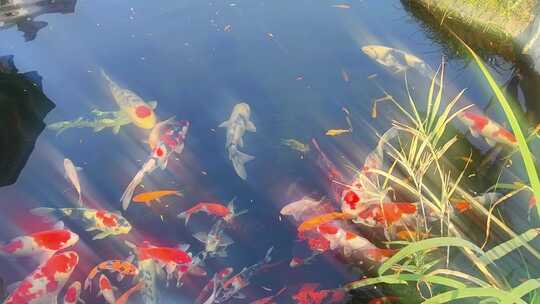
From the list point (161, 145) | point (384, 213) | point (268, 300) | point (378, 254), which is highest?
point (161, 145)

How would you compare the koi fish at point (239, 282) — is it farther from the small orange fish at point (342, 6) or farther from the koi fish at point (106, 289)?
the small orange fish at point (342, 6)

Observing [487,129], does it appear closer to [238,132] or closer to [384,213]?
[384,213]

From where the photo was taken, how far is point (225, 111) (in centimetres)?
301

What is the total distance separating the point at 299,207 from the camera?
250cm

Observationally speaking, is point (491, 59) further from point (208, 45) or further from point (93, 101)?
point (93, 101)

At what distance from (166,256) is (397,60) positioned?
201 cm

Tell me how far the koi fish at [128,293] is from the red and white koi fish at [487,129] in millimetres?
2008

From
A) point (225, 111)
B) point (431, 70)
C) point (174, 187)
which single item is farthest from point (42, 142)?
point (431, 70)

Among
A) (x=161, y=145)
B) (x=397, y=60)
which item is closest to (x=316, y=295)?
(x=161, y=145)

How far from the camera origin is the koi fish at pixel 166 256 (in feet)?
7.47

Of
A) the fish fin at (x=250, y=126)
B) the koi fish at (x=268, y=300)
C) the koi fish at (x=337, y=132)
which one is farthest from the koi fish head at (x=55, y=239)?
the koi fish at (x=337, y=132)

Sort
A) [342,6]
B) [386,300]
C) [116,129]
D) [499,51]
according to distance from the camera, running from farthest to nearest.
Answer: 1. [342,6]
2. [499,51]
3. [116,129]
4. [386,300]

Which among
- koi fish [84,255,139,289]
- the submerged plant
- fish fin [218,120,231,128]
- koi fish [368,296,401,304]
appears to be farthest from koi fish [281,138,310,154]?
koi fish [84,255,139,289]

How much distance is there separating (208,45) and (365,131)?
4.45 ft
